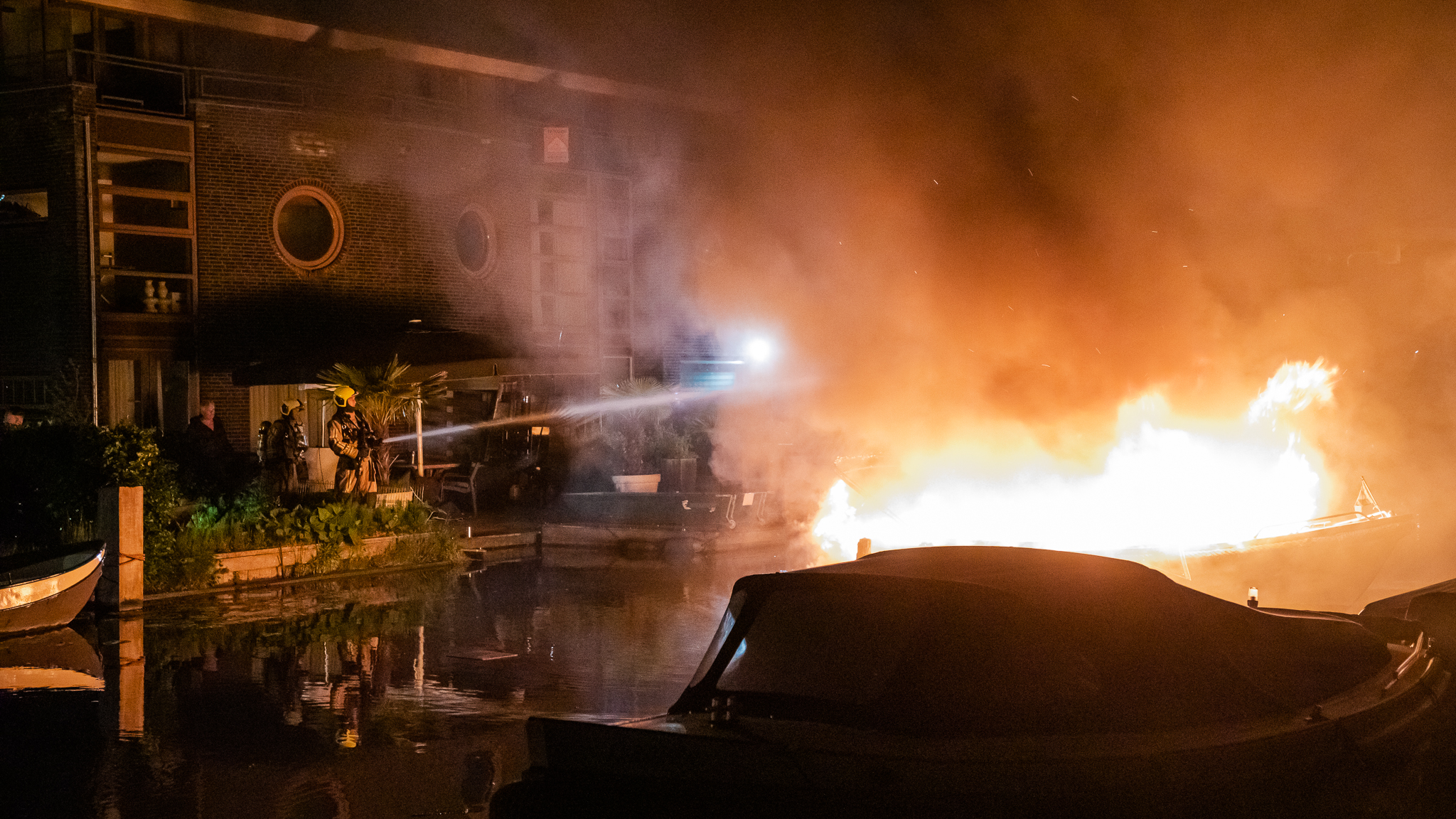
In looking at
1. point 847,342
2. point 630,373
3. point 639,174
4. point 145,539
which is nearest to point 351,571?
point 145,539

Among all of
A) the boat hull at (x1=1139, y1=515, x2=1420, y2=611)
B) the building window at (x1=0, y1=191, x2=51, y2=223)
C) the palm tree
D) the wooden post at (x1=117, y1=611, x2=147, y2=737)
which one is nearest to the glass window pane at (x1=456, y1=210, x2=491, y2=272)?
the building window at (x1=0, y1=191, x2=51, y2=223)

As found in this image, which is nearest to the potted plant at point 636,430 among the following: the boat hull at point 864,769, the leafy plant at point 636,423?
the leafy plant at point 636,423

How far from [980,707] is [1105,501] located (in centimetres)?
739

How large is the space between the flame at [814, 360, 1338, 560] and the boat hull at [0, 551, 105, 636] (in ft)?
19.3

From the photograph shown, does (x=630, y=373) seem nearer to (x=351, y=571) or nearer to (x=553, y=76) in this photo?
(x=553, y=76)

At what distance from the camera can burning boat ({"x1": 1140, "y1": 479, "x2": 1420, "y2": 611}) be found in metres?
8.62

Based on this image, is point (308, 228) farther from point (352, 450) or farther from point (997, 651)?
point (997, 651)

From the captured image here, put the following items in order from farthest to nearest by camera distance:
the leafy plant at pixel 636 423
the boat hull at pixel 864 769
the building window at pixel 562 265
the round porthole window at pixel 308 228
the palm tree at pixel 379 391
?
the building window at pixel 562 265, the round porthole window at pixel 308 228, the leafy plant at pixel 636 423, the palm tree at pixel 379 391, the boat hull at pixel 864 769

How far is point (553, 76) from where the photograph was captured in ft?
76.9

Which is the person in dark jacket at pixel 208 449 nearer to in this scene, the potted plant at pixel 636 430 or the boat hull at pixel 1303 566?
the potted plant at pixel 636 430

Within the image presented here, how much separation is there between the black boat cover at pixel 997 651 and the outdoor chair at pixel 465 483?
16.5m

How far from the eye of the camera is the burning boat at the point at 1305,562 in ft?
28.3

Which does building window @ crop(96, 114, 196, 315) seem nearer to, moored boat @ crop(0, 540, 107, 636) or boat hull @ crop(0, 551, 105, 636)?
moored boat @ crop(0, 540, 107, 636)

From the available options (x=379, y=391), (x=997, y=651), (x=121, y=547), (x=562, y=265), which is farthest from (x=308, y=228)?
(x=997, y=651)
